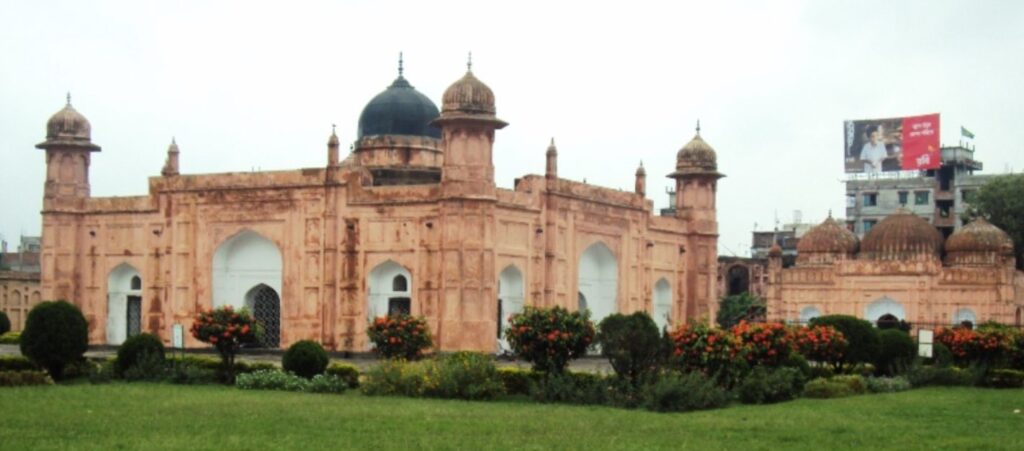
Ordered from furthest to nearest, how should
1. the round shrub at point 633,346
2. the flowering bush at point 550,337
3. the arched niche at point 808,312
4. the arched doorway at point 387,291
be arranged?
1. the arched niche at point 808,312
2. the arched doorway at point 387,291
3. the flowering bush at point 550,337
4. the round shrub at point 633,346

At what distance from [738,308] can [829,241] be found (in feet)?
40.7

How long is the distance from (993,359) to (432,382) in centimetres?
1376

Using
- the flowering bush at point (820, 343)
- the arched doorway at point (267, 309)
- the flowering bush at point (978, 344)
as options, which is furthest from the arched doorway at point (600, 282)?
the flowering bush at point (820, 343)

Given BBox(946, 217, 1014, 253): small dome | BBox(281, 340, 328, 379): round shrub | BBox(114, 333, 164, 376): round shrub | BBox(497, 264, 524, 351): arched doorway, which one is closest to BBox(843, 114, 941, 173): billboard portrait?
BBox(946, 217, 1014, 253): small dome

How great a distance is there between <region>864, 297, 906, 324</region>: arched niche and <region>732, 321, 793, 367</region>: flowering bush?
28.2 meters

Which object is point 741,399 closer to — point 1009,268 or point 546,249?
point 546,249

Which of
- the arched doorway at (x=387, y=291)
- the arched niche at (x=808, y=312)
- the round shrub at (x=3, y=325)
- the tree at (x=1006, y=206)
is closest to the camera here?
the arched doorway at (x=387, y=291)

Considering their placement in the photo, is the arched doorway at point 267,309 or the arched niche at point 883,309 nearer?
the arched doorway at point 267,309

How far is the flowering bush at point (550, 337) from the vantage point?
26156 millimetres

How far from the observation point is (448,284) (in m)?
34.1

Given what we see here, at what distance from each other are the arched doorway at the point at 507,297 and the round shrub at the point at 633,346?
1174 cm

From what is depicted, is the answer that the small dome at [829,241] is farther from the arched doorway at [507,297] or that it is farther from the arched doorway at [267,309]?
the arched doorway at [267,309]

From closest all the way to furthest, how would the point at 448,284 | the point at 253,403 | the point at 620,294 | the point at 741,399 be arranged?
the point at 253,403
the point at 741,399
the point at 448,284
the point at 620,294

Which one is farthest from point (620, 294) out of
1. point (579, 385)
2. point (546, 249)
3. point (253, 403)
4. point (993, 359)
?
point (253, 403)
